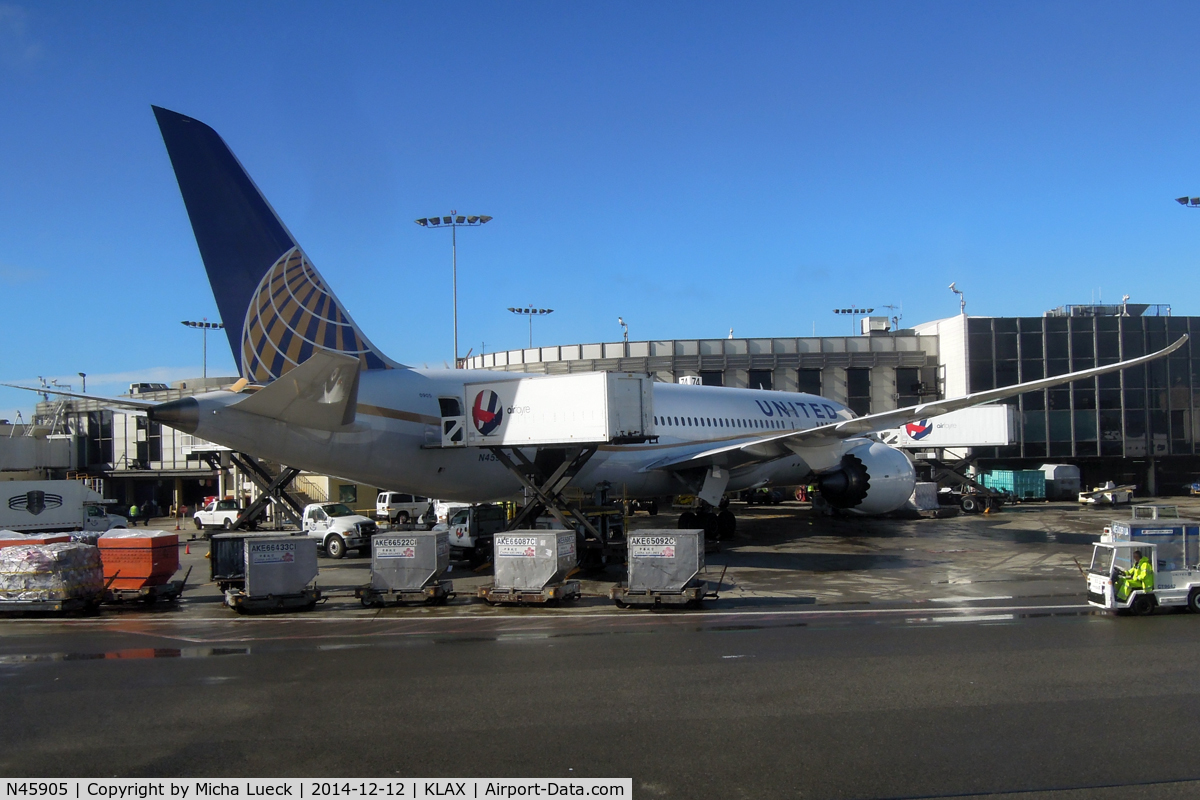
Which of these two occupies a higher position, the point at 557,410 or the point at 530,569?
the point at 557,410

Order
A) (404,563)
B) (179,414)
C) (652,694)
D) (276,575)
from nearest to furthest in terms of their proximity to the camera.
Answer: (652,694) → (179,414) → (276,575) → (404,563)

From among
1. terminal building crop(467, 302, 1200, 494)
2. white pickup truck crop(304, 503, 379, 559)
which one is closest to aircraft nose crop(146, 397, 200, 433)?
white pickup truck crop(304, 503, 379, 559)

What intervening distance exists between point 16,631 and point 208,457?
17.9 meters

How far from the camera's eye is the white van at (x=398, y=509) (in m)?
35.4

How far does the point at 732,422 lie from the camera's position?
93.9ft

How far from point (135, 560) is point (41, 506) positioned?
60.9ft

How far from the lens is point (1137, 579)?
13086mm

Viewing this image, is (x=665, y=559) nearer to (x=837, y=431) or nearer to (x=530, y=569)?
(x=530, y=569)

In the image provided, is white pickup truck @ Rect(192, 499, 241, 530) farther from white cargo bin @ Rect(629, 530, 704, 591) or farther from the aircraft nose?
white cargo bin @ Rect(629, 530, 704, 591)

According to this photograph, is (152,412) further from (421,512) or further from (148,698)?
(421,512)

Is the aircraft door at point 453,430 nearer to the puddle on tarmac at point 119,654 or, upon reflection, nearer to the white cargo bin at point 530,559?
the white cargo bin at point 530,559

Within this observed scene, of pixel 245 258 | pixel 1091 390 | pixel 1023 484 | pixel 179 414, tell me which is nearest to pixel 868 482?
pixel 245 258

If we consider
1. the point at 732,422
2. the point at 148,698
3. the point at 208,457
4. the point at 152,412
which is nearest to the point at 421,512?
the point at 208,457

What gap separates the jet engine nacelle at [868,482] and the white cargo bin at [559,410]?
969 cm
